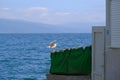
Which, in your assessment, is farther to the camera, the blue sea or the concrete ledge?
the blue sea

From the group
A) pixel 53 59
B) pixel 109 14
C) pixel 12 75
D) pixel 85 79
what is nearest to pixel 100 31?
pixel 109 14

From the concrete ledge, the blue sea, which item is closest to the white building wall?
the concrete ledge

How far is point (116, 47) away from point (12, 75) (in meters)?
23.5

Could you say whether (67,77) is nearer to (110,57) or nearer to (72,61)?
(72,61)

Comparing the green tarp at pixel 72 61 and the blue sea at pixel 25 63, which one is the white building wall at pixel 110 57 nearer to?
the green tarp at pixel 72 61

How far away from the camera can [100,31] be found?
20.1 metres

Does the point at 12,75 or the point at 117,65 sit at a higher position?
the point at 117,65

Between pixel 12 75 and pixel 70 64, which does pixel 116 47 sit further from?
pixel 12 75

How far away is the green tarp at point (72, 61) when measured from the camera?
73.3 ft

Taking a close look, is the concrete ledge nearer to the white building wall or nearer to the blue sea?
the white building wall

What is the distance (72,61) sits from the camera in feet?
75.3

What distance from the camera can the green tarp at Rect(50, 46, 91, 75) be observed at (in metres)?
22.3

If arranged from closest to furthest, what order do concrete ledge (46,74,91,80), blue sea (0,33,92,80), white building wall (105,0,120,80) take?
1. white building wall (105,0,120,80)
2. concrete ledge (46,74,91,80)
3. blue sea (0,33,92,80)

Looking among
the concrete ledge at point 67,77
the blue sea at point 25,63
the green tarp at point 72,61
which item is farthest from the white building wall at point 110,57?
the blue sea at point 25,63
